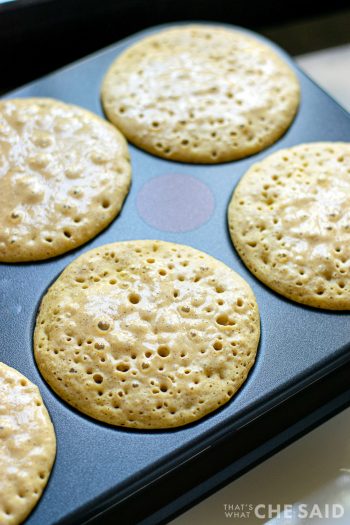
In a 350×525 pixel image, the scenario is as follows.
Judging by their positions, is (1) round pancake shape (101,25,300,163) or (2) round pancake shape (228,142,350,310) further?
(1) round pancake shape (101,25,300,163)

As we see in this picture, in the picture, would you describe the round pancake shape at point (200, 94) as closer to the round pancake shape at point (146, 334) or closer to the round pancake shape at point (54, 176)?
Result: the round pancake shape at point (54, 176)

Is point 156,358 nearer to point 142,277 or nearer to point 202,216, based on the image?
point 142,277

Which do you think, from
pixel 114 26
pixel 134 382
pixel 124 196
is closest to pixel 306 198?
pixel 124 196

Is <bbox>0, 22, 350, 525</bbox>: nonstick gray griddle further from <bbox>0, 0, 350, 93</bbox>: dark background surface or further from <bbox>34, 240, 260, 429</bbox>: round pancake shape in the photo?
<bbox>0, 0, 350, 93</bbox>: dark background surface

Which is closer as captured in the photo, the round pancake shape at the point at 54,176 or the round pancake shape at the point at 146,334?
the round pancake shape at the point at 146,334

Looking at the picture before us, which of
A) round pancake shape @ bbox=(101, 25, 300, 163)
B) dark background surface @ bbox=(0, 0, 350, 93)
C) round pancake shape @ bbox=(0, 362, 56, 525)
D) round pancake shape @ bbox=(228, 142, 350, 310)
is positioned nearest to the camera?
round pancake shape @ bbox=(0, 362, 56, 525)

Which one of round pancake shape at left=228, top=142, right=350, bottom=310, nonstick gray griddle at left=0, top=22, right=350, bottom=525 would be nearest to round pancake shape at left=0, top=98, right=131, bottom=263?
nonstick gray griddle at left=0, top=22, right=350, bottom=525

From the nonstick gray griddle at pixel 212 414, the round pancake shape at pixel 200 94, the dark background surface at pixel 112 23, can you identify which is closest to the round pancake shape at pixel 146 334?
the nonstick gray griddle at pixel 212 414
